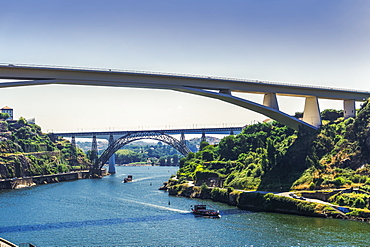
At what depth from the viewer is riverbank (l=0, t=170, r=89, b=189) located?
300ft

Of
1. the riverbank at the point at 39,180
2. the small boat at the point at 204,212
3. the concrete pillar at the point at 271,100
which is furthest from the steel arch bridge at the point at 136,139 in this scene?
the small boat at the point at 204,212

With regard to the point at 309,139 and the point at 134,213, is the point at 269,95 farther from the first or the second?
the point at 134,213

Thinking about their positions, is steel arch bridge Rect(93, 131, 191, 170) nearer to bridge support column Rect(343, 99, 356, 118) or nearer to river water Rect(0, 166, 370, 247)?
bridge support column Rect(343, 99, 356, 118)

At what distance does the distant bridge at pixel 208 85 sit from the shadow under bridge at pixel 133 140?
5658 cm

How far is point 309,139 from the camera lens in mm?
66062

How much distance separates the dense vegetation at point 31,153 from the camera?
100m

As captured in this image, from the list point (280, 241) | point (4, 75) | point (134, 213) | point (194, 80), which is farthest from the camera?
point (194, 80)

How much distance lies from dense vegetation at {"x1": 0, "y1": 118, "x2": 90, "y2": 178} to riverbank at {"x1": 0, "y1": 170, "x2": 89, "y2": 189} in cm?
235

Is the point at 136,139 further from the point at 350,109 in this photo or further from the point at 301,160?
the point at 301,160

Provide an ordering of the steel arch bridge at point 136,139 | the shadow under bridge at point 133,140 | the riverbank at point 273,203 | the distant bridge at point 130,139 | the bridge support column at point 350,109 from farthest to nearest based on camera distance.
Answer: the distant bridge at point 130,139, the steel arch bridge at point 136,139, the shadow under bridge at point 133,140, the bridge support column at point 350,109, the riverbank at point 273,203

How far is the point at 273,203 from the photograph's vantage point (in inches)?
2071

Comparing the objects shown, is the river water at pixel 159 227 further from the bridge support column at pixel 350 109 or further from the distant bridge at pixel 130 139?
the distant bridge at pixel 130 139

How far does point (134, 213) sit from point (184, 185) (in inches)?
772

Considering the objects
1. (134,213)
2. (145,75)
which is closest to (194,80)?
(145,75)
